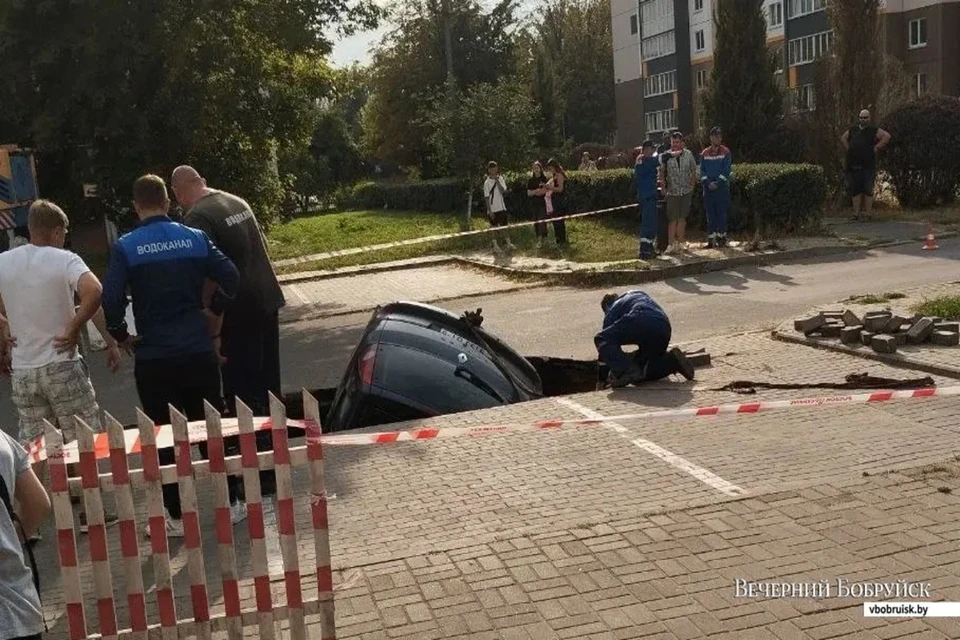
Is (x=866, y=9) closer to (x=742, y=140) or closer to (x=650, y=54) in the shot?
(x=742, y=140)

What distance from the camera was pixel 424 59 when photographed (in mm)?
51688

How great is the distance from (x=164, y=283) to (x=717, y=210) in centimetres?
1256

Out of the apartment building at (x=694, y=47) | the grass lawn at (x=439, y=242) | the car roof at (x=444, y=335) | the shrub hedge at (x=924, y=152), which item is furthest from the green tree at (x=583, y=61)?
the car roof at (x=444, y=335)

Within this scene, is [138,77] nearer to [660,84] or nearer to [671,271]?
[671,271]

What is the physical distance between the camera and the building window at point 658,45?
66.0m

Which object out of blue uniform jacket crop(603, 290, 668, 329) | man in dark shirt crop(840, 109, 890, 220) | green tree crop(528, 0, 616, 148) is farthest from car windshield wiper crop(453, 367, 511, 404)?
green tree crop(528, 0, 616, 148)

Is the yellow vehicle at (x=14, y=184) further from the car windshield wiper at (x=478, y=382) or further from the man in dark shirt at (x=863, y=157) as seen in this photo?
the man in dark shirt at (x=863, y=157)

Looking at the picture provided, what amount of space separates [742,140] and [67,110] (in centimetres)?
1485

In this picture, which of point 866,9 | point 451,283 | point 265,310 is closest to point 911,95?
point 866,9

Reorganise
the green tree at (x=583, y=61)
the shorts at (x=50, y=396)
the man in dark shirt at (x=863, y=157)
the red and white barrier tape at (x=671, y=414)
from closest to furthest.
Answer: the shorts at (x=50, y=396) < the red and white barrier tape at (x=671, y=414) < the man in dark shirt at (x=863, y=157) < the green tree at (x=583, y=61)

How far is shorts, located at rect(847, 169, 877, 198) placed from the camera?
19516 millimetres

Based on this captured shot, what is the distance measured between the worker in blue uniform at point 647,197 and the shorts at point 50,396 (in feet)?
37.0

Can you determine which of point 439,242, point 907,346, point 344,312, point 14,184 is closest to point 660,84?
point 439,242

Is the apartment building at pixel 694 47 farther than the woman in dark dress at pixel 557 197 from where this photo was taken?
Yes
